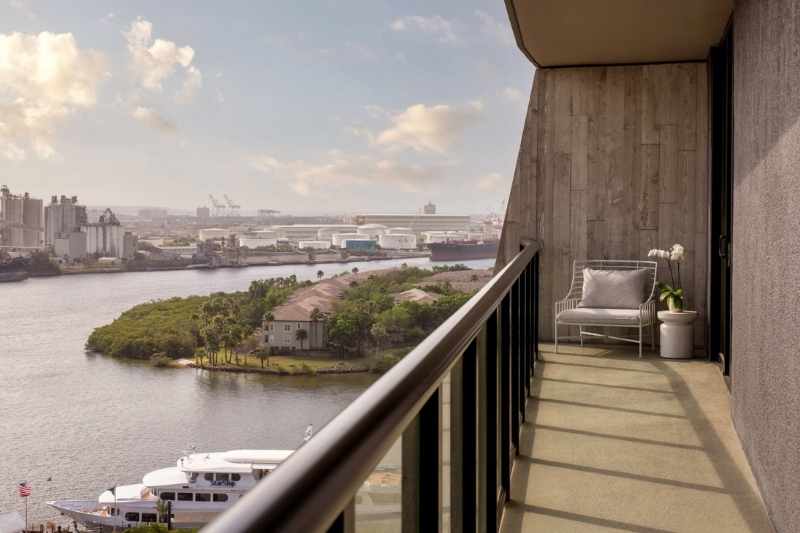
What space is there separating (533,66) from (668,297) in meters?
1.98

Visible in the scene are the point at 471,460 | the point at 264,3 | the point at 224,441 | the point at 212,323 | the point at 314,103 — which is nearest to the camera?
the point at 471,460

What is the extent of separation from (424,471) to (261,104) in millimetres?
43343

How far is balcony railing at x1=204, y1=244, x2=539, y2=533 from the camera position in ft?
1.56

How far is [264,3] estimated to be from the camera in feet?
157

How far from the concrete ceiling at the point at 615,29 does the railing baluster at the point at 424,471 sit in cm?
353

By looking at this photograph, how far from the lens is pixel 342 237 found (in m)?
22.6

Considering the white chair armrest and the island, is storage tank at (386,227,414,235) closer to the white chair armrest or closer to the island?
the island

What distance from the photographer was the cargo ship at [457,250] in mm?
19391

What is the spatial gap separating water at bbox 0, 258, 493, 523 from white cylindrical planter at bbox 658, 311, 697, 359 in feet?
29.0

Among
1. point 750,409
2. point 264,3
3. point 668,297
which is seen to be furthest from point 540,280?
point 264,3

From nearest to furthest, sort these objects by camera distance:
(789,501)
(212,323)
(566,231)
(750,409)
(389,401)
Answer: (389,401)
(789,501)
(750,409)
(566,231)
(212,323)

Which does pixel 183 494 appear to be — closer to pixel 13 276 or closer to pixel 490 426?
pixel 13 276

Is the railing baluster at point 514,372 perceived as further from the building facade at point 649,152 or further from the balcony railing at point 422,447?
the building facade at point 649,152

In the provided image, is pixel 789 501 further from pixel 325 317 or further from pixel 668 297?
pixel 325 317
